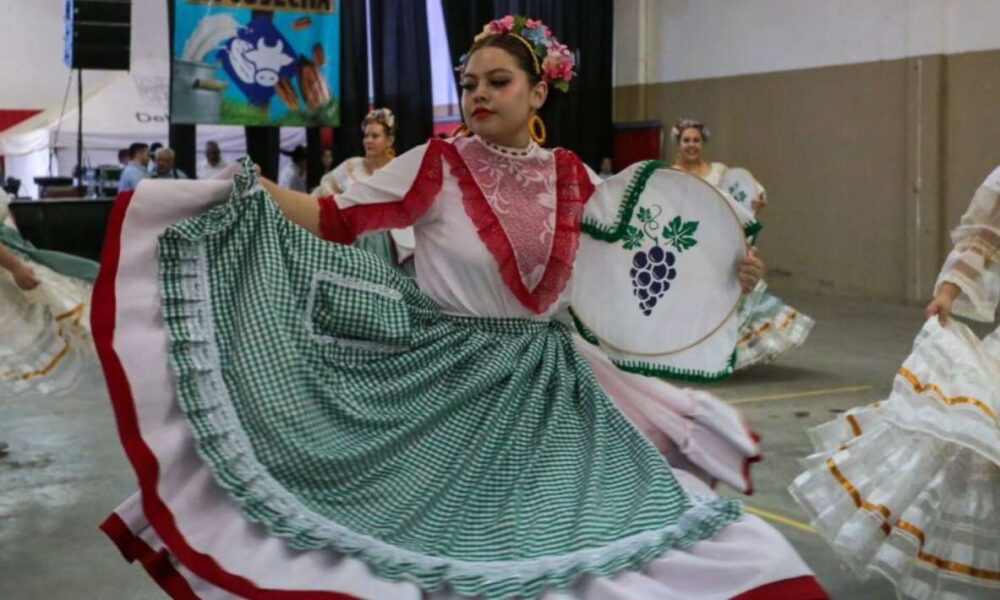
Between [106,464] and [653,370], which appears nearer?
[653,370]

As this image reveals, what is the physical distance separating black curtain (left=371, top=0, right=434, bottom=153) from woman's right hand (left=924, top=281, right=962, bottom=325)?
→ 813 centimetres

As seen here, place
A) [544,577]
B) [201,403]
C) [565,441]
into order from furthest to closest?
[565,441], [201,403], [544,577]

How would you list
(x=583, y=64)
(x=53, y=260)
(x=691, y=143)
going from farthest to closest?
(x=583, y=64) < (x=691, y=143) < (x=53, y=260)

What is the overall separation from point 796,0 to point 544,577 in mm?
9044

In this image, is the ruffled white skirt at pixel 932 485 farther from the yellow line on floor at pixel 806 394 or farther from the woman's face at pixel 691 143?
the woman's face at pixel 691 143

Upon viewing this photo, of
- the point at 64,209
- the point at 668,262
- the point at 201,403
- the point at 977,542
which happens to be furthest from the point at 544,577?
the point at 64,209

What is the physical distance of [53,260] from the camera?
4855 millimetres

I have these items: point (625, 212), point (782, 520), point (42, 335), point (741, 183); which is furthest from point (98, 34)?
point (625, 212)

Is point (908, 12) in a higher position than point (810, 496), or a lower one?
higher

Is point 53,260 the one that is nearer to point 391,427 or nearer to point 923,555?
point 391,427

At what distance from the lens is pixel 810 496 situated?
320cm

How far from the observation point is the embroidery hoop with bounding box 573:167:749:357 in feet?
9.43

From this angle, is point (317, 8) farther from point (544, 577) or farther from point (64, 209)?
point (544, 577)

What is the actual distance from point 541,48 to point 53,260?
2.70 metres
